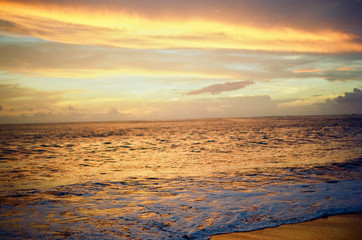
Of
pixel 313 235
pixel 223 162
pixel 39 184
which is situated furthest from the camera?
pixel 223 162

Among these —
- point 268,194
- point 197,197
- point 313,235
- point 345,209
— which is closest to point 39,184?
point 197,197

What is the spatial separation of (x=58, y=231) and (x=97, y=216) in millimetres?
1320

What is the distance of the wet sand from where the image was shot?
597 cm

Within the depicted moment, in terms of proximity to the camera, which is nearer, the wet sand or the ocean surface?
the wet sand

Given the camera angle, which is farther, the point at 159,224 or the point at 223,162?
the point at 223,162

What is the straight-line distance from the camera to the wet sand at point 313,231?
5.97 m

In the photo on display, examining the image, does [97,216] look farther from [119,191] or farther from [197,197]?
[197,197]

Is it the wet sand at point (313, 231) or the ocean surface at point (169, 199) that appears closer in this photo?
the wet sand at point (313, 231)

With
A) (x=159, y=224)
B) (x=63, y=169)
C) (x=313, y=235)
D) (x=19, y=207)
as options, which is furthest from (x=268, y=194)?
(x=63, y=169)

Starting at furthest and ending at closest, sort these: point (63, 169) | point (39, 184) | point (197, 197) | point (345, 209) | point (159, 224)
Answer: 1. point (63, 169)
2. point (39, 184)
3. point (197, 197)
4. point (345, 209)
5. point (159, 224)

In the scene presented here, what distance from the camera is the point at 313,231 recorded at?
629 centimetres

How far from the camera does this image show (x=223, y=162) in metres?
17.8

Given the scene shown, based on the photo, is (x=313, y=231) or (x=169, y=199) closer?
(x=313, y=231)

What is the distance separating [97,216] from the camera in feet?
25.3
